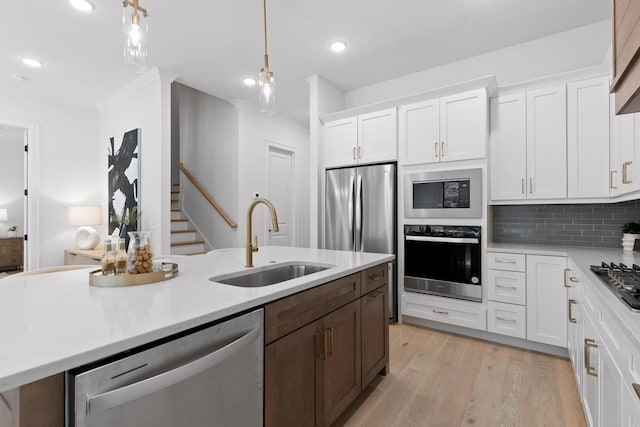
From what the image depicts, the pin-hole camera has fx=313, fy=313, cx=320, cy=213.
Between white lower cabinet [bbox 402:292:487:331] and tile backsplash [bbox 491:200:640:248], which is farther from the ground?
tile backsplash [bbox 491:200:640:248]

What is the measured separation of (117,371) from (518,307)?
2.92 meters

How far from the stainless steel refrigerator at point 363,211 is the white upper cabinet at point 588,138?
4.93 ft

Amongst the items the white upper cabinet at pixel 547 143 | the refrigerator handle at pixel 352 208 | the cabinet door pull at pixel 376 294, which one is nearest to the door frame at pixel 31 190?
the refrigerator handle at pixel 352 208

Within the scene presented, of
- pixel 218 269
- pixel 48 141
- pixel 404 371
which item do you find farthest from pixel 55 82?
pixel 404 371

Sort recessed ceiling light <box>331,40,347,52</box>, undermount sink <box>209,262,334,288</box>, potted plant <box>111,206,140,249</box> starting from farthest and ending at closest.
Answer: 1. potted plant <box>111,206,140,249</box>
2. recessed ceiling light <box>331,40,347,52</box>
3. undermount sink <box>209,262,334,288</box>

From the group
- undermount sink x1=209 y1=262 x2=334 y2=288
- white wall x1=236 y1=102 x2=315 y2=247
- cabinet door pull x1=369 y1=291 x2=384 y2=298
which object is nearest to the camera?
undermount sink x1=209 y1=262 x2=334 y2=288

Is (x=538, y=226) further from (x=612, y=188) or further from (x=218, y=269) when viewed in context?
(x=218, y=269)

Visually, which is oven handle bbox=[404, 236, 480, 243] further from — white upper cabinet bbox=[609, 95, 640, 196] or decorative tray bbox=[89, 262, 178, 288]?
decorative tray bbox=[89, 262, 178, 288]

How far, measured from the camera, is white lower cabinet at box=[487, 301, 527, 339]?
8.64 ft

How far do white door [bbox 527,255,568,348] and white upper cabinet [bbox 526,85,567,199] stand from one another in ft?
2.01

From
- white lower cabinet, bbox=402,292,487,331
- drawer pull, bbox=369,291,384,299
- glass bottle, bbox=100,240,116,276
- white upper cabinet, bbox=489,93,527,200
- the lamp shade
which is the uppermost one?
white upper cabinet, bbox=489,93,527,200

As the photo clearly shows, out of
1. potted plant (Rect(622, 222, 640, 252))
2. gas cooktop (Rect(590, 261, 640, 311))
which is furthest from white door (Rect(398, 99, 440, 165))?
gas cooktop (Rect(590, 261, 640, 311))

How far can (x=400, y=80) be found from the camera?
12.4ft

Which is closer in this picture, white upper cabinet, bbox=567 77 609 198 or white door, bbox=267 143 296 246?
white upper cabinet, bbox=567 77 609 198
